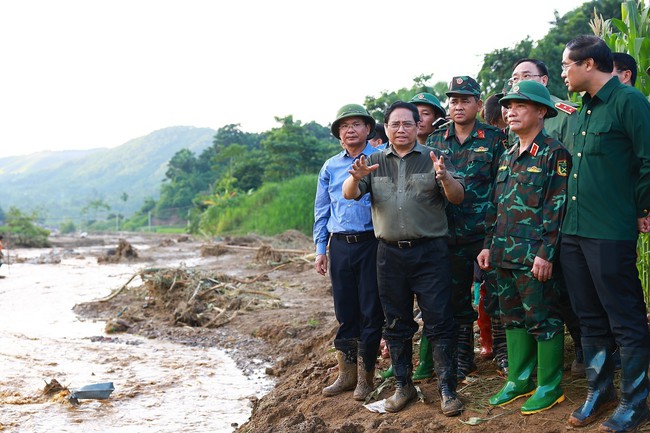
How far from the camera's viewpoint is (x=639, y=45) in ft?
16.3

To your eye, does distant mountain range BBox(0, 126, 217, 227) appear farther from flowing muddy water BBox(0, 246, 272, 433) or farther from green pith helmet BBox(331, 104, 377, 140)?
green pith helmet BBox(331, 104, 377, 140)

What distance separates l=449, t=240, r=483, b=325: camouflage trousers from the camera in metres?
4.32

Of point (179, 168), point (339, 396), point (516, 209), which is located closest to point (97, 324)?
point (339, 396)

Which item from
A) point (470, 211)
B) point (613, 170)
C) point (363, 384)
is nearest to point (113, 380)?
point (363, 384)

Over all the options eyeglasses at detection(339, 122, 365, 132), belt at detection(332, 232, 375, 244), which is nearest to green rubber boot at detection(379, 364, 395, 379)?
belt at detection(332, 232, 375, 244)

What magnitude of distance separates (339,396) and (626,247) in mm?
2241

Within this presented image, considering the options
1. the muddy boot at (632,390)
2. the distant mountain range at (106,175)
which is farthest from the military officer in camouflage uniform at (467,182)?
the distant mountain range at (106,175)

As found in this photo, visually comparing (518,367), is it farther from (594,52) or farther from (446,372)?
(594,52)

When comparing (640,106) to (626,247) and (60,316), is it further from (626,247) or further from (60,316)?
(60,316)

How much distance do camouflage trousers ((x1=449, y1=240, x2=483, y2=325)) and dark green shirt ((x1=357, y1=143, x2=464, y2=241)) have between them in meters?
0.34

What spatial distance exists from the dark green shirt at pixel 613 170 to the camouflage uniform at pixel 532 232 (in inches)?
6.4

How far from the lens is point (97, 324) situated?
10.2 m

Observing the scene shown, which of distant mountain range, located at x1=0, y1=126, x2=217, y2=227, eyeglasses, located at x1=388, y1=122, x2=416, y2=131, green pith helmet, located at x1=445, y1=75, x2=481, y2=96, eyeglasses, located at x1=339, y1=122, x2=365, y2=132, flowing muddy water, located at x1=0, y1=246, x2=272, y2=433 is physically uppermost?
distant mountain range, located at x1=0, y1=126, x2=217, y2=227

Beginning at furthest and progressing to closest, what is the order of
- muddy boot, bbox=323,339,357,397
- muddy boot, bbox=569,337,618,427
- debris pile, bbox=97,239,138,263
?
debris pile, bbox=97,239,138,263 < muddy boot, bbox=323,339,357,397 < muddy boot, bbox=569,337,618,427
